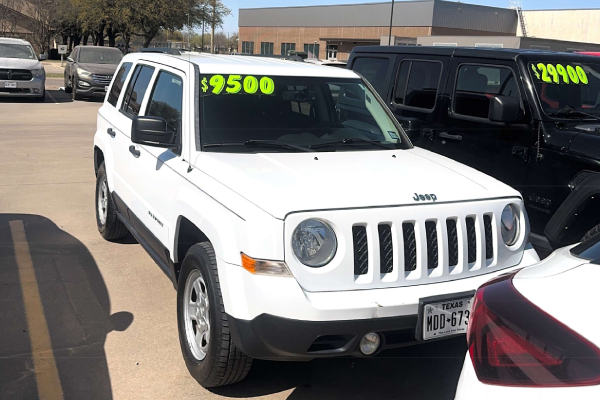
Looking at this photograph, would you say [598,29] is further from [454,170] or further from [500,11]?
[454,170]

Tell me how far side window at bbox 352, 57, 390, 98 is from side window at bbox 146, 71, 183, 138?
2.95 meters

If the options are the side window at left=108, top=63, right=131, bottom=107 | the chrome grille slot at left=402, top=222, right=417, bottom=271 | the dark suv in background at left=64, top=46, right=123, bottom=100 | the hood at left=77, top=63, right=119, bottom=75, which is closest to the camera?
the chrome grille slot at left=402, top=222, right=417, bottom=271

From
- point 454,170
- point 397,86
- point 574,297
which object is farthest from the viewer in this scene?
point 397,86

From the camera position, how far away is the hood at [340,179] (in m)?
3.46

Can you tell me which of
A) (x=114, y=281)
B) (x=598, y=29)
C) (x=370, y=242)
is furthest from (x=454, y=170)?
(x=598, y=29)

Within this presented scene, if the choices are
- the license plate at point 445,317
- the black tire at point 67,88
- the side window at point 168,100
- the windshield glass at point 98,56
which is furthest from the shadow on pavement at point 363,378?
the black tire at point 67,88

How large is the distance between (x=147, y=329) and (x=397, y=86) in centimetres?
392

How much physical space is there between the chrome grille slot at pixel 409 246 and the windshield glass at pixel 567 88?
2.69m

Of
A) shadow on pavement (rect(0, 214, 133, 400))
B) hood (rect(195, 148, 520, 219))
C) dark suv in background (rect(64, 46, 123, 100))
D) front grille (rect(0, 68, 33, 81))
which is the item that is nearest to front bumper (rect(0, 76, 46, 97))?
front grille (rect(0, 68, 33, 81))

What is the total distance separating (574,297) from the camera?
1998 millimetres

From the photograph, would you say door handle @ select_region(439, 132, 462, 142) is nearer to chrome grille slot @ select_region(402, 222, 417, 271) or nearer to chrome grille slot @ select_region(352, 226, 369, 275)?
chrome grille slot @ select_region(402, 222, 417, 271)

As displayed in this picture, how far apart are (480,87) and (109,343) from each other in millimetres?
4015

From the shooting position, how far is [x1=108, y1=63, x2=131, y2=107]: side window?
20.5 feet

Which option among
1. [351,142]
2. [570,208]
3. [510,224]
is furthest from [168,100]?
[570,208]
